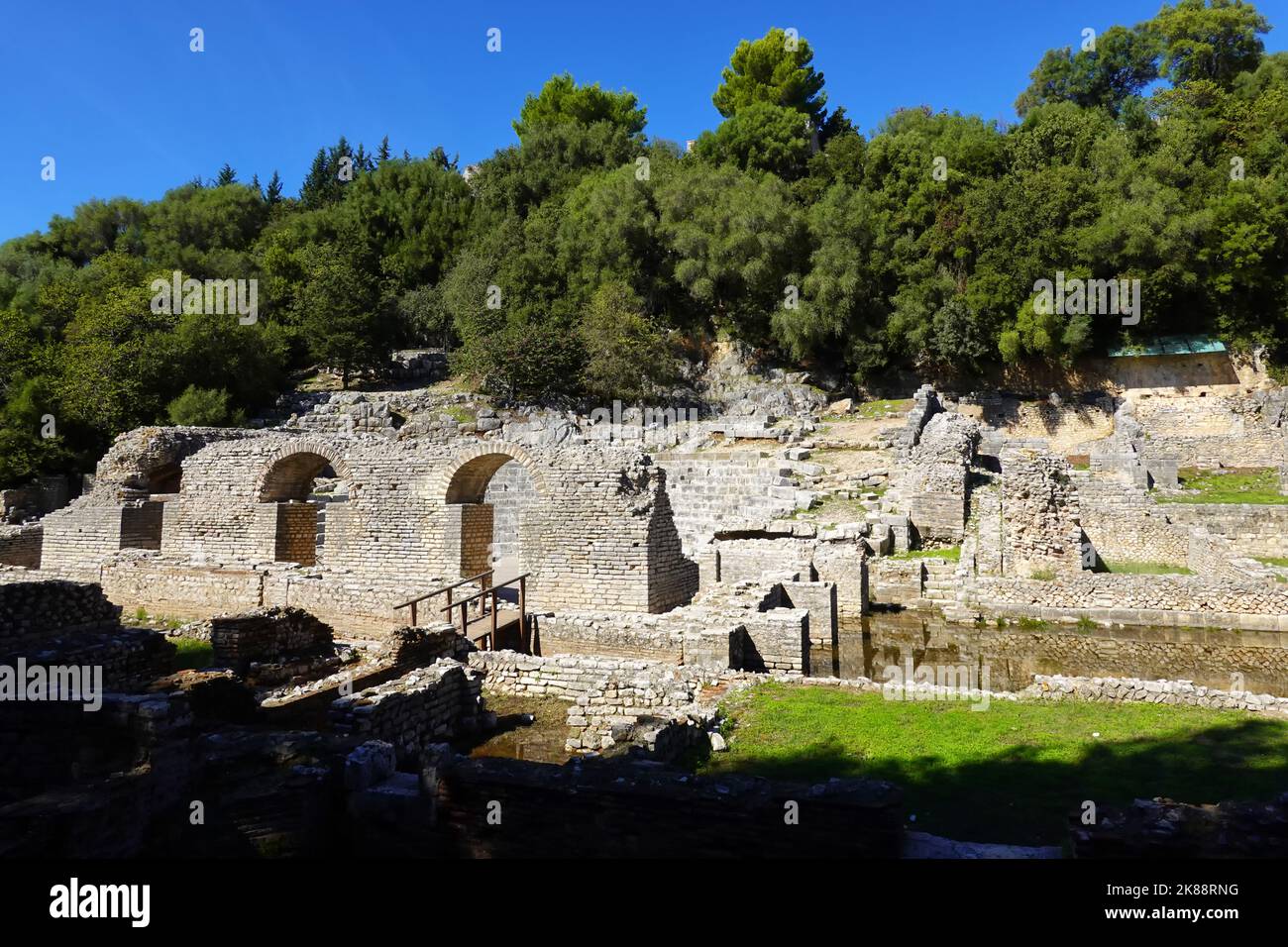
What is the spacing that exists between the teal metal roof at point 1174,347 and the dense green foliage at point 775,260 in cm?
57

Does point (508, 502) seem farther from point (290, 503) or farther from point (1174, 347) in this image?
point (1174, 347)

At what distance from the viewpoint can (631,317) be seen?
35.4 metres

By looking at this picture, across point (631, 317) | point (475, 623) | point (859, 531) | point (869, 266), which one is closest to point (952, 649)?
point (859, 531)

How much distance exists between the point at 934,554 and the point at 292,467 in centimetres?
1397

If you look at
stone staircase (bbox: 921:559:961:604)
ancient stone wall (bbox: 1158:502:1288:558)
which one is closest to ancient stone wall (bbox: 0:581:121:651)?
stone staircase (bbox: 921:559:961:604)

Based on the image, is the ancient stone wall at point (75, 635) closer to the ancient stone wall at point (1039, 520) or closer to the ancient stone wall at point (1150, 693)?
the ancient stone wall at point (1150, 693)

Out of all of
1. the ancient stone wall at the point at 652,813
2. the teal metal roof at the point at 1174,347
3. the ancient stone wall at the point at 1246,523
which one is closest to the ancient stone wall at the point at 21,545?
the ancient stone wall at the point at 652,813

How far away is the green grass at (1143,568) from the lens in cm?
1645

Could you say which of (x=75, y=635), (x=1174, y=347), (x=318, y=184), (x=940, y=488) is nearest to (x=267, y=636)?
A: (x=75, y=635)

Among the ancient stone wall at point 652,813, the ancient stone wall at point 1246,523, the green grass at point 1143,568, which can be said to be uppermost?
the ancient stone wall at point 1246,523

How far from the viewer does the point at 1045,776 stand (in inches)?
238
